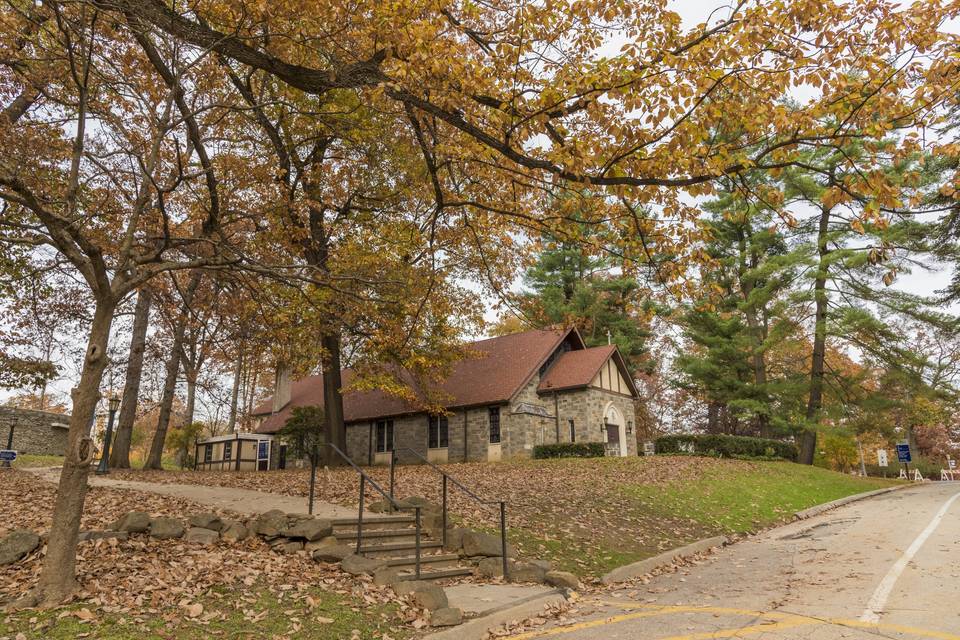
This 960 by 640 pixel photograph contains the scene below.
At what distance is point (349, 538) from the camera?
8352mm

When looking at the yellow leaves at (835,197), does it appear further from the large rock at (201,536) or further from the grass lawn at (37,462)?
the grass lawn at (37,462)

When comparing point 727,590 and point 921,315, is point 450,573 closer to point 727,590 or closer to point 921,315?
point 727,590

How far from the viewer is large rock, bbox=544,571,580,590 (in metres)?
7.87

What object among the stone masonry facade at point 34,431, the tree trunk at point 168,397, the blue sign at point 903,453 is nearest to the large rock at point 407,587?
the tree trunk at point 168,397

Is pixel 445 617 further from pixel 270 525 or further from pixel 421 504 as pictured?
pixel 421 504

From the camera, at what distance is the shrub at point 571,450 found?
924 inches

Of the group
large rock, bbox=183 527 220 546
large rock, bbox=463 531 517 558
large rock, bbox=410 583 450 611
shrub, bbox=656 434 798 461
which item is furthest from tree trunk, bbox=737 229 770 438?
large rock, bbox=183 527 220 546

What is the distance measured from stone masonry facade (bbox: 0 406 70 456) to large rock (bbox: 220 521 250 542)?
83.7 feet

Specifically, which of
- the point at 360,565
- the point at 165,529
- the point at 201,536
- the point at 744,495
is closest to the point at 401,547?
the point at 360,565

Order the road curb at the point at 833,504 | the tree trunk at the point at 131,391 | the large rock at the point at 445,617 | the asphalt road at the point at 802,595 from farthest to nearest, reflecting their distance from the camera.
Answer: the tree trunk at the point at 131,391
the road curb at the point at 833,504
the large rock at the point at 445,617
the asphalt road at the point at 802,595

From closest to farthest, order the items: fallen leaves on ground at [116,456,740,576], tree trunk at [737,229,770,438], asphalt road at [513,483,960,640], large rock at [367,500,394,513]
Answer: asphalt road at [513,483,960,640] < fallen leaves on ground at [116,456,740,576] < large rock at [367,500,394,513] < tree trunk at [737,229,770,438]

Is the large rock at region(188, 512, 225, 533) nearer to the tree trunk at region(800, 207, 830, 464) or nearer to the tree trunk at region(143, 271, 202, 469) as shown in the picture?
the tree trunk at region(143, 271, 202, 469)

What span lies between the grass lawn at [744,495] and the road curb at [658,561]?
139 cm

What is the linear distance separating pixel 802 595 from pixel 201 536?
7.58 m
